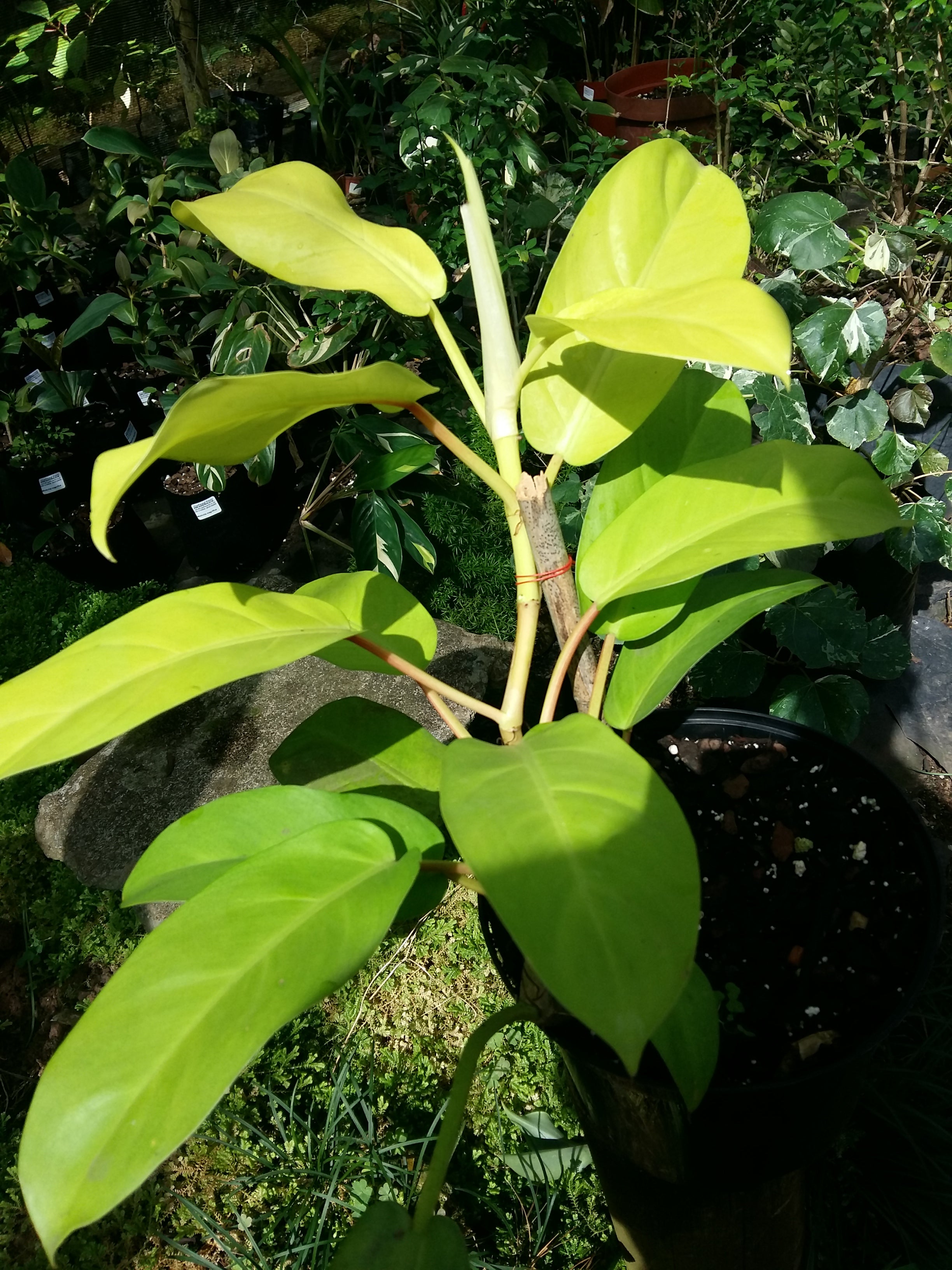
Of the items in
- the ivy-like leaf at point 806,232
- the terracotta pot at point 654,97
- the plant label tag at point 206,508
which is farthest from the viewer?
the terracotta pot at point 654,97

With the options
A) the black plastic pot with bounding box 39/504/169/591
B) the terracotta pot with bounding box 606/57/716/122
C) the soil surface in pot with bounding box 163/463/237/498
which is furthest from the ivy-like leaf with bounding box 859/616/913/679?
the terracotta pot with bounding box 606/57/716/122

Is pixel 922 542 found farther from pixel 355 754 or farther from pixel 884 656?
pixel 355 754

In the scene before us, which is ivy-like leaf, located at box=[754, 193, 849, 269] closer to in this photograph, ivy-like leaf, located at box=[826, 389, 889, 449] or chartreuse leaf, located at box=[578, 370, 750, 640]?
ivy-like leaf, located at box=[826, 389, 889, 449]

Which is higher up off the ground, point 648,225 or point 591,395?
point 648,225

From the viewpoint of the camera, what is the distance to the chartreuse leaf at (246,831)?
72 cm

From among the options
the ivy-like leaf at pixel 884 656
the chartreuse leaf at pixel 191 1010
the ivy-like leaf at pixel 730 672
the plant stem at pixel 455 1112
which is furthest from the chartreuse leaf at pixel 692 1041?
the ivy-like leaf at pixel 884 656

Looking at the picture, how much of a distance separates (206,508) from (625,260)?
6.11 ft

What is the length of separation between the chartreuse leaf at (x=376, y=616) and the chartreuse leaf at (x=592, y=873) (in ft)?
0.81

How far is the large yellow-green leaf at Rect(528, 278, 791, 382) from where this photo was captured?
0.46 m

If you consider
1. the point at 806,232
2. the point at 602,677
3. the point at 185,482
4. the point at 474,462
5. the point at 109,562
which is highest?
the point at 474,462

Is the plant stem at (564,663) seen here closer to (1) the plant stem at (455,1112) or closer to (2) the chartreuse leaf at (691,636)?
(2) the chartreuse leaf at (691,636)

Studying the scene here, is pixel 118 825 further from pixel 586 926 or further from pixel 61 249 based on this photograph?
pixel 61 249

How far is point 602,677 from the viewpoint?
83 centimetres

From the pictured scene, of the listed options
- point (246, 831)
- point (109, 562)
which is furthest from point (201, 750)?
point (246, 831)
